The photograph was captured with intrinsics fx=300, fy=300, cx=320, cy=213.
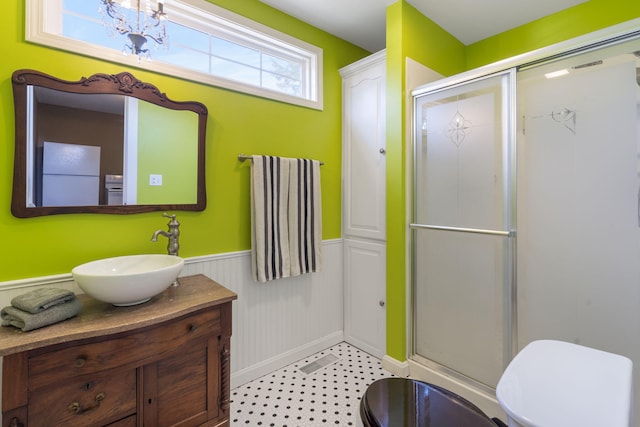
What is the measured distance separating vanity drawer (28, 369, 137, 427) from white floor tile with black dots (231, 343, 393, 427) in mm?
711

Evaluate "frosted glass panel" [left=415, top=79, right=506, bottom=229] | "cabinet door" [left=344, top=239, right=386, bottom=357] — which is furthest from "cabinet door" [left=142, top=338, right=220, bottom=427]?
"frosted glass panel" [left=415, top=79, right=506, bottom=229]

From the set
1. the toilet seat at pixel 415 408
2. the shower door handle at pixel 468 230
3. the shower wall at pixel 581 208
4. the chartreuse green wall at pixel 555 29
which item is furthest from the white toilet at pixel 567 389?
the chartreuse green wall at pixel 555 29

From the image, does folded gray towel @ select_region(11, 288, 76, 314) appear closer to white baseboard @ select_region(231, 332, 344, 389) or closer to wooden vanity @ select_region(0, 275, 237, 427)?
wooden vanity @ select_region(0, 275, 237, 427)

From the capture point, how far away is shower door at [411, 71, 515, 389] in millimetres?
1745

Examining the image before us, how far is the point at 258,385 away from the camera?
2.04 m

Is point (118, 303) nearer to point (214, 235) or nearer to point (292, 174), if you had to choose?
point (214, 235)

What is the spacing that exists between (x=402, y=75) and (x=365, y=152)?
2.01ft

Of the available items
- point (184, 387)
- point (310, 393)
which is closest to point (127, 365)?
point (184, 387)

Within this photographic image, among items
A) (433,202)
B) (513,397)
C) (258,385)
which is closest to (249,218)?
(258,385)

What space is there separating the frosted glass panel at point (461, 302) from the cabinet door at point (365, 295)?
11.6 inches

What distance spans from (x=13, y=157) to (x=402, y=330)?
7.78 feet

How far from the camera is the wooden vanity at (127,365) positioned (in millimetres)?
1007

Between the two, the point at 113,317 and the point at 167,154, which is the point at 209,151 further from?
the point at 113,317

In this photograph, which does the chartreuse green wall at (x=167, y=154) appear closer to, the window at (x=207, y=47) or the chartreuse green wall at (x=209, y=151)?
the chartreuse green wall at (x=209, y=151)
